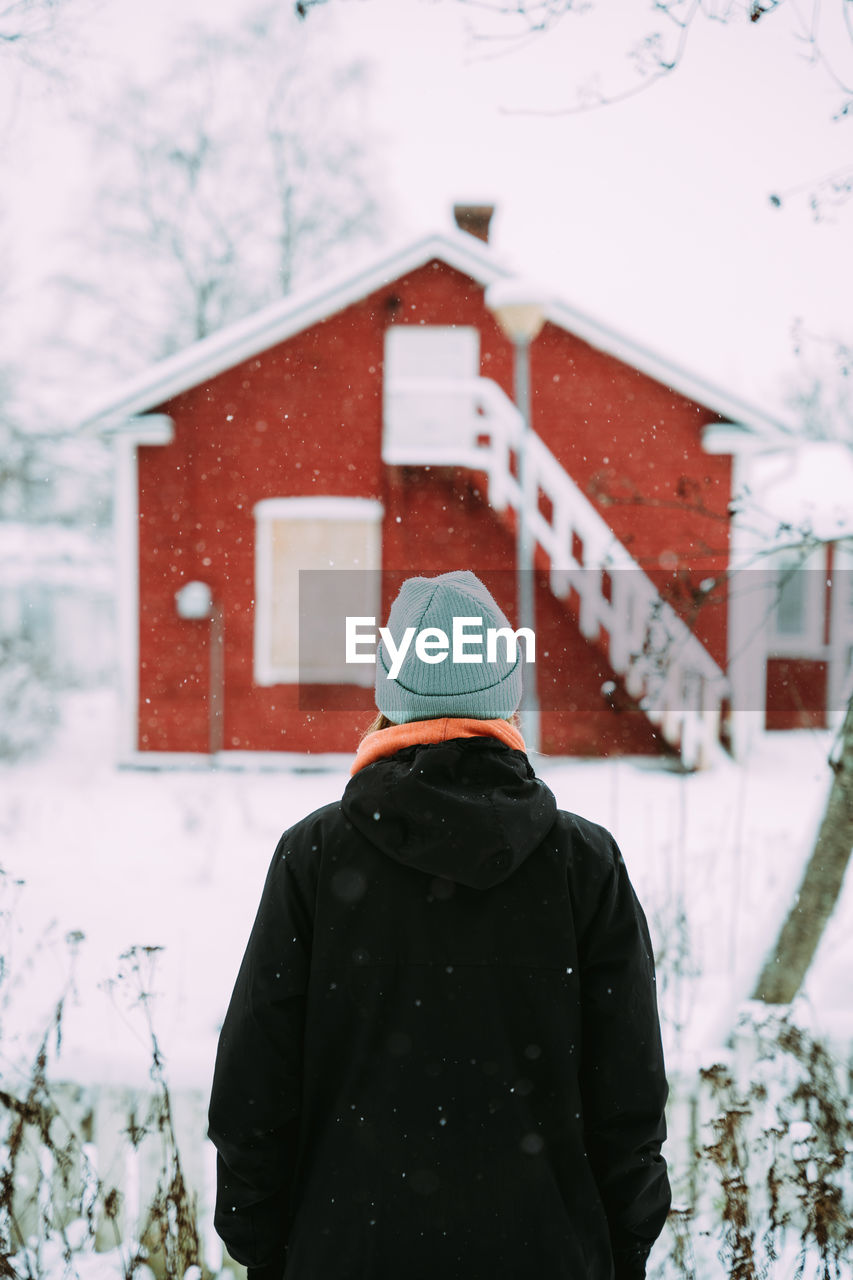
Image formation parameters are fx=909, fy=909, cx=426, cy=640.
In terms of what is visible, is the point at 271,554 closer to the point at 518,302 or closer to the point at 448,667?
the point at 518,302

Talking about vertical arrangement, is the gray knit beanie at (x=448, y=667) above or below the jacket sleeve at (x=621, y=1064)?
above

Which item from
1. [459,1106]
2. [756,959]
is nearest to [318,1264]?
[459,1106]

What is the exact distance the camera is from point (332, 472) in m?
8.79

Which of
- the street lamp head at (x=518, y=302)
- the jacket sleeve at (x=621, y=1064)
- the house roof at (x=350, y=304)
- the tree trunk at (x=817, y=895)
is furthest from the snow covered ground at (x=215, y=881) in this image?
the house roof at (x=350, y=304)

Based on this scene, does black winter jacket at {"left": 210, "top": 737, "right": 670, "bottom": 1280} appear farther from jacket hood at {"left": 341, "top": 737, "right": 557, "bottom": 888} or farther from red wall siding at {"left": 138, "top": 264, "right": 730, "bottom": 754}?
red wall siding at {"left": 138, "top": 264, "right": 730, "bottom": 754}

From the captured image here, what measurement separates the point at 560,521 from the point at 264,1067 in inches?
285

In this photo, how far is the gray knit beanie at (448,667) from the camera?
1309 mm

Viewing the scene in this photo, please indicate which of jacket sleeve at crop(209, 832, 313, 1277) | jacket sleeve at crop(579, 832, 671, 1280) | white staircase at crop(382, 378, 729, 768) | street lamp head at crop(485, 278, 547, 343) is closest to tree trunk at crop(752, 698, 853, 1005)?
jacket sleeve at crop(579, 832, 671, 1280)

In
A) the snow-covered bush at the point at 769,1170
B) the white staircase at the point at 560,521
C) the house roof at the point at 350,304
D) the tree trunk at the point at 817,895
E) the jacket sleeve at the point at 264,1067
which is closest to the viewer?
the jacket sleeve at the point at 264,1067

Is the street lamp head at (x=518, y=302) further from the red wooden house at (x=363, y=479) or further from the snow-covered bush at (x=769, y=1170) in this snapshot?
the snow-covered bush at (x=769, y=1170)

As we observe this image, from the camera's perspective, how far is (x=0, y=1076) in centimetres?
255

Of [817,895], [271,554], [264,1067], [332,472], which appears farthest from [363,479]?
[264,1067]

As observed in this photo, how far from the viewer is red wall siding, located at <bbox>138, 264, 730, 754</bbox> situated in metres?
8.58

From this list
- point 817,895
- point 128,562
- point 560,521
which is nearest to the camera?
point 817,895
